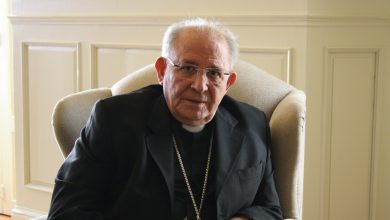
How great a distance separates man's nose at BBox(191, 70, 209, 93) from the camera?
1502 millimetres

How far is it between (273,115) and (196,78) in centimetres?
38

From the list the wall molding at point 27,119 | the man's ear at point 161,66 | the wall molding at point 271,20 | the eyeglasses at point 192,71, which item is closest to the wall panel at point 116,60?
the wall molding at point 271,20

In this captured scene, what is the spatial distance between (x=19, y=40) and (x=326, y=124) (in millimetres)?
1822

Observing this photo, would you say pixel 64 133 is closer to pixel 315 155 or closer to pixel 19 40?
pixel 315 155

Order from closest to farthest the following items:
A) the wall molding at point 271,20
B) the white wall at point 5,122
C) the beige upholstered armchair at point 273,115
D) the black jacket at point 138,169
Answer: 1. the black jacket at point 138,169
2. the beige upholstered armchair at point 273,115
3. the wall molding at point 271,20
4. the white wall at point 5,122

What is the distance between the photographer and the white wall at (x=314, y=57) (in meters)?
2.43

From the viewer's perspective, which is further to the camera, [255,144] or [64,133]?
[64,133]

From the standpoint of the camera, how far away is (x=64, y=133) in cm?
176

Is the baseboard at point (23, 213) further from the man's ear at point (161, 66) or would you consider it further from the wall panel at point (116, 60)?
the man's ear at point (161, 66)

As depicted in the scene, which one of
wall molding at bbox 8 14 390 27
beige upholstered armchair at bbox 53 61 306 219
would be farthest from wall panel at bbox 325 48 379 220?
beige upholstered armchair at bbox 53 61 306 219

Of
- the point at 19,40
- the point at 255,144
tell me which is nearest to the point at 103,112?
the point at 255,144

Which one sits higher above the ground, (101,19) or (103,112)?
(101,19)

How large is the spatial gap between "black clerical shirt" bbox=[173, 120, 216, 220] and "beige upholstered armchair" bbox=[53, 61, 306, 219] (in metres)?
0.26

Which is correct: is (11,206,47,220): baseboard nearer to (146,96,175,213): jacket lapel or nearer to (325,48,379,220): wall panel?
(325,48,379,220): wall panel
